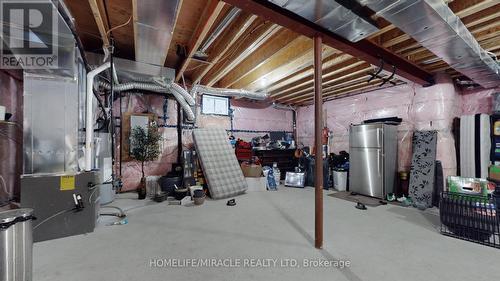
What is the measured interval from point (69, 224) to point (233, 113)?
14.9 ft

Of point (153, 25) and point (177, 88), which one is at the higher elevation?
point (153, 25)

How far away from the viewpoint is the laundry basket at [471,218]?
2414 millimetres

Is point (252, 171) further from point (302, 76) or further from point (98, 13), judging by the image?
point (98, 13)

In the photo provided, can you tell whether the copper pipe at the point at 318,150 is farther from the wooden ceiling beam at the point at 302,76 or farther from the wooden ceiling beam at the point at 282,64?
the wooden ceiling beam at the point at 302,76

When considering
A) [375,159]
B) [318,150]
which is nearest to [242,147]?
[375,159]

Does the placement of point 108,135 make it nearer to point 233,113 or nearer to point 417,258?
point 233,113

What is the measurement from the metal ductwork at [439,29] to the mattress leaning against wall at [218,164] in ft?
12.6

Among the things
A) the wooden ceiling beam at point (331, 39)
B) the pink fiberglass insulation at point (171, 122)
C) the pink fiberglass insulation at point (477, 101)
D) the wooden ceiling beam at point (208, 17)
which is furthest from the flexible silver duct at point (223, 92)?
the pink fiberglass insulation at point (477, 101)

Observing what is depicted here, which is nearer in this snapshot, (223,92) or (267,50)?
(267,50)

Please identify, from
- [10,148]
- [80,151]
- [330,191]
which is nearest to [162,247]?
[80,151]

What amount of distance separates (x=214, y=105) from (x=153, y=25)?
364cm

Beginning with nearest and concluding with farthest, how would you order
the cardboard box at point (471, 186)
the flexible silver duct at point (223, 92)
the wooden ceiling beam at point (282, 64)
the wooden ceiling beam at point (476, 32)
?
the wooden ceiling beam at point (476, 32) → the cardboard box at point (471, 186) → the wooden ceiling beam at point (282, 64) → the flexible silver duct at point (223, 92)

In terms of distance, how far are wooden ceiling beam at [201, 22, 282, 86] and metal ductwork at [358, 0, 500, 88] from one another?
4.15 feet

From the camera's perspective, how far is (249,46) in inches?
126
